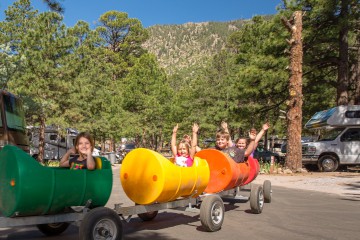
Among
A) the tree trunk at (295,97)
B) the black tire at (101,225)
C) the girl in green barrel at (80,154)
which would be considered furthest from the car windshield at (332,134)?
the black tire at (101,225)

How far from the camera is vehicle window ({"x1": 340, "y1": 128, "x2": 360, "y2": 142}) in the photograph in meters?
21.8

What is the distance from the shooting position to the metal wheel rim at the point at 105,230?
5.16m

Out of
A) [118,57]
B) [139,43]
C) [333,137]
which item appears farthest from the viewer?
[139,43]

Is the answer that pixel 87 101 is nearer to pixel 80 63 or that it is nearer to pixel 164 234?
pixel 80 63

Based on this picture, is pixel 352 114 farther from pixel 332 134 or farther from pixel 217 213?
pixel 217 213

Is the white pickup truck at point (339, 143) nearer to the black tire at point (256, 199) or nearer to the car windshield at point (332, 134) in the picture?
the car windshield at point (332, 134)

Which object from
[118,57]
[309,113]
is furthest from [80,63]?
[118,57]

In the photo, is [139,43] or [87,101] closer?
[87,101]

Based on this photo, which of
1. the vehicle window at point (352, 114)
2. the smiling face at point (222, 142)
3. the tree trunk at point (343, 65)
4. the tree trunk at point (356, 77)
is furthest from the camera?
the tree trunk at point (356, 77)

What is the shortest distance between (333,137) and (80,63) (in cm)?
1500

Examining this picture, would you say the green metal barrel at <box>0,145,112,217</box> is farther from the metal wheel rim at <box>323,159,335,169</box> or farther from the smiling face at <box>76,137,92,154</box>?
the metal wheel rim at <box>323,159,335,169</box>

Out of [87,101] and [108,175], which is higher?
[87,101]

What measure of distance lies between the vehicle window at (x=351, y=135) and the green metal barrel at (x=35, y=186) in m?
18.9

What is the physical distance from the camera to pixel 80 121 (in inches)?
1112
